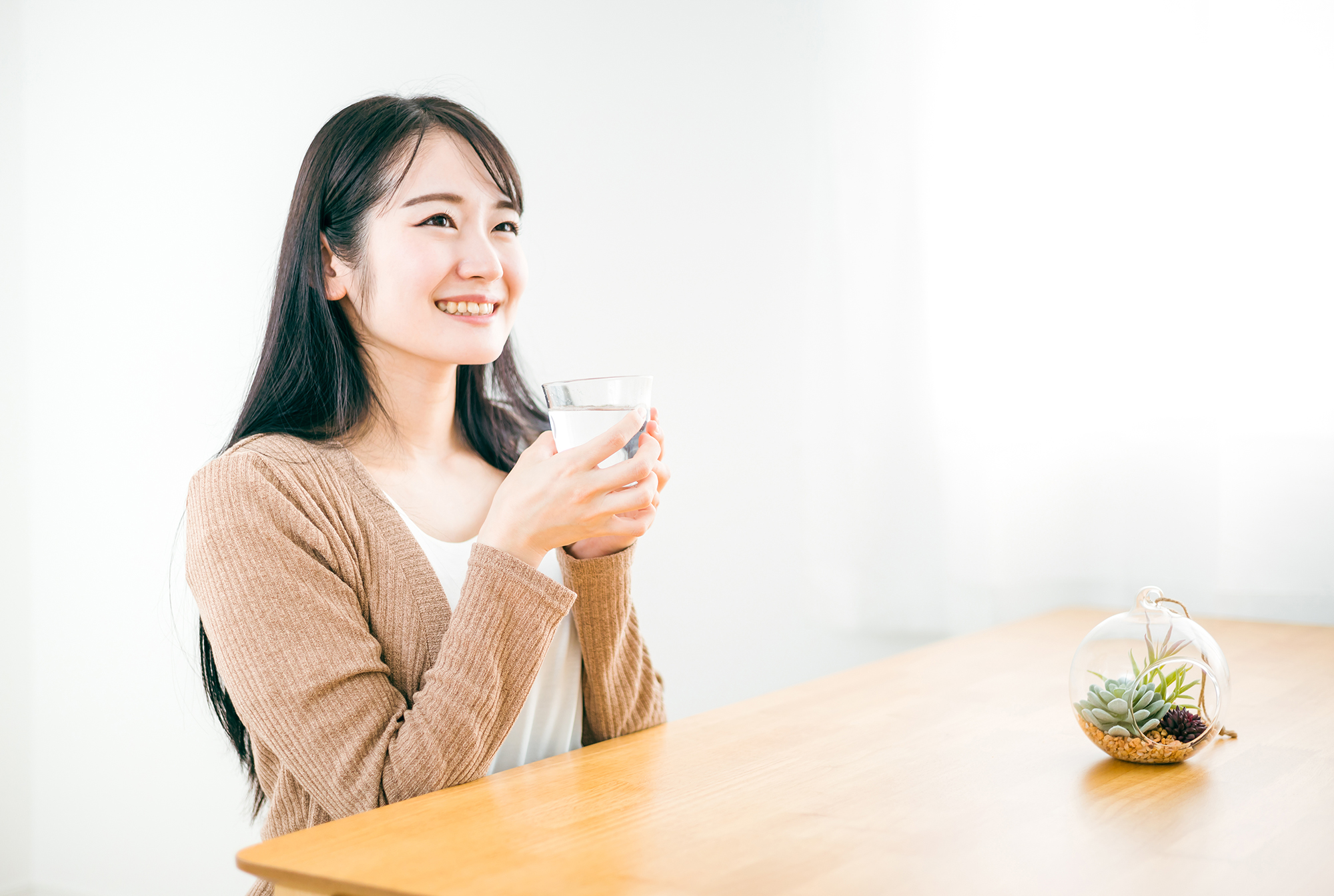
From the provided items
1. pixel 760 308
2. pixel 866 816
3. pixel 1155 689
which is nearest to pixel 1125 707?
pixel 1155 689

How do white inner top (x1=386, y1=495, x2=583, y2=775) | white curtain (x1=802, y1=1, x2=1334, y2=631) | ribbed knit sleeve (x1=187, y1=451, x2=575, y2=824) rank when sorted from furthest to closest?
white curtain (x1=802, y1=1, x2=1334, y2=631) < white inner top (x1=386, y1=495, x2=583, y2=775) < ribbed knit sleeve (x1=187, y1=451, x2=575, y2=824)

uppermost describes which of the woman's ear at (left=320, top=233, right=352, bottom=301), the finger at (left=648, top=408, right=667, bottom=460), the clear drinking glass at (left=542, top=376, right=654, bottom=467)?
the woman's ear at (left=320, top=233, right=352, bottom=301)

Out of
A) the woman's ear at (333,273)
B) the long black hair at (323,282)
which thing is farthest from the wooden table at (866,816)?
the woman's ear at (333,273)

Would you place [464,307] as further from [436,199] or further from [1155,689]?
[1155,689]

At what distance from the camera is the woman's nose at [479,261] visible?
1168 mm

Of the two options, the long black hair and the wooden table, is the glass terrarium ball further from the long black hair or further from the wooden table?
the long black hair

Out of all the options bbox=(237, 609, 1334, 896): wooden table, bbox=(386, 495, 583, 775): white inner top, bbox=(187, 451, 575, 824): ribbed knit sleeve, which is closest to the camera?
bbox=(237, 609, 1334, 896): wooden table

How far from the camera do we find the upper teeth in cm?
118

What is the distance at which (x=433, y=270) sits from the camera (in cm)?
115

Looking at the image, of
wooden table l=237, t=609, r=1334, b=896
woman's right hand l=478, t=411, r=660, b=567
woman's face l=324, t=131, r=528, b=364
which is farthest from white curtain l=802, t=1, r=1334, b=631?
woman's right hand l=478, t=411, r=660, b=567

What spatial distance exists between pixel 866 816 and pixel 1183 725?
324 millimetres

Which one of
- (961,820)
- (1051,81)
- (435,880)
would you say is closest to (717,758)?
(961,820)

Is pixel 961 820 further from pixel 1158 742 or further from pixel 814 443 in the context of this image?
pixel 814 443

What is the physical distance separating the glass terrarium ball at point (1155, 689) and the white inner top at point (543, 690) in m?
0.52
